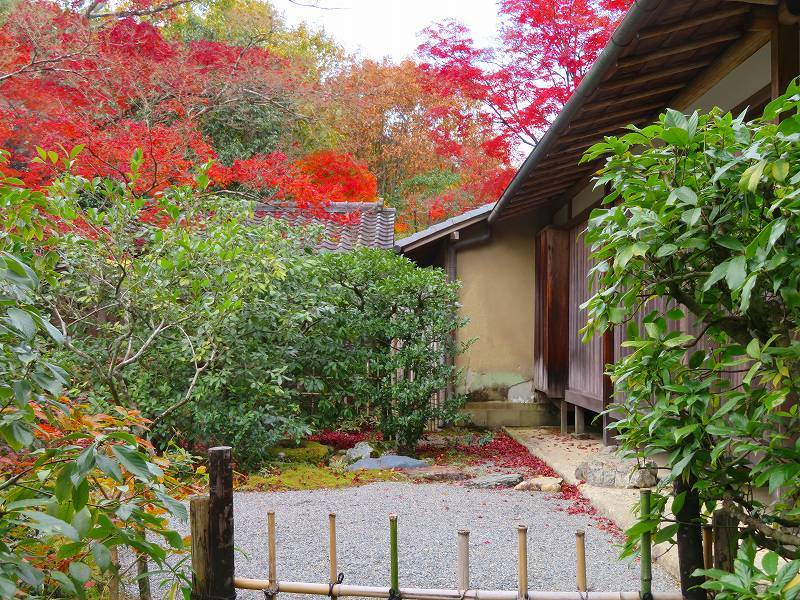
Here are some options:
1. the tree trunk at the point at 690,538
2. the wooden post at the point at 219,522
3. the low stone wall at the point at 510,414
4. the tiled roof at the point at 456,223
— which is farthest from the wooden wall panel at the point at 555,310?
the wooden post at the point at 219,522

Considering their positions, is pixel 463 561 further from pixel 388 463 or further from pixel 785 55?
pixel 388 463

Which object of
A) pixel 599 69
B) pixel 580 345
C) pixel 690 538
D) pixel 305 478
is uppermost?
pixel 599 69

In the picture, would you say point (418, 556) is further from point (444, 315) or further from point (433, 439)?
point (433, 439)

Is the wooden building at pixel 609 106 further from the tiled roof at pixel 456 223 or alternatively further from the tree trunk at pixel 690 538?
the tree trunk at pixel 690 538

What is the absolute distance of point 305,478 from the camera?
6980 millimetres

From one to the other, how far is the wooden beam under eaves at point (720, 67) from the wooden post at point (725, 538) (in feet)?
9.10

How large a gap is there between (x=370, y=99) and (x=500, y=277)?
1033cm

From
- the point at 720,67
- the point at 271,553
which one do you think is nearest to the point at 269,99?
the point at 720,67

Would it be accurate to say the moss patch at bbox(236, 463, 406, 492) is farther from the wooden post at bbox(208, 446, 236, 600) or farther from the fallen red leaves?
the wooden post at bbox(208, 446, 236, 600)

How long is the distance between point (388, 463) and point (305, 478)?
0.93 m

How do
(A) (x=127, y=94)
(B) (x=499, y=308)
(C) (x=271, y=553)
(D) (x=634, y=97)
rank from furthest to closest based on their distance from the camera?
1. (A) (x=127, y=94)
2. (B) (x=499, y=308)
3. (D) (x=634, y=97)
4. (C) (x=271, y=553)

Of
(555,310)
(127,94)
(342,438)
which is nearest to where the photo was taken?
(342,438)

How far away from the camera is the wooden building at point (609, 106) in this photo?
3756 mm

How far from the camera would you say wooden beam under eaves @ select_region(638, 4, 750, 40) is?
12.5 feet
